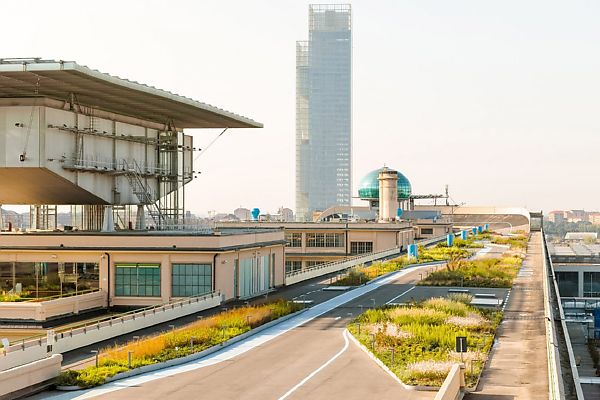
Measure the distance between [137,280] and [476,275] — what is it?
2859 centimetres

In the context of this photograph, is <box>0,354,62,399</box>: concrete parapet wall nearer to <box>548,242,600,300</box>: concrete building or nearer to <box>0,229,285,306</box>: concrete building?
<box>0,229,285,306</box>: concrete building

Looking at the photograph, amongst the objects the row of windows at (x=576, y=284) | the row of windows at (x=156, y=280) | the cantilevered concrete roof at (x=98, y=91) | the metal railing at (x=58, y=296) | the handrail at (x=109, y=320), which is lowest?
the row of windows at (x=576, y=284)

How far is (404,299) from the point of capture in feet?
159

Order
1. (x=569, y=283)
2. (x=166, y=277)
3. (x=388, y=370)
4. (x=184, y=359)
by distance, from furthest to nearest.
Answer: (x=569, y=283) → (x=166, y=277) → (x=184, y=359) → (x=388, y=370)

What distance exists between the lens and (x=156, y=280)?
4369 centimetres

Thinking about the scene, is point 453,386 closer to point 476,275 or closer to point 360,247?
point 476,275

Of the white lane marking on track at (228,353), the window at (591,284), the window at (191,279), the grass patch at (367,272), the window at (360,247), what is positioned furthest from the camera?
the window at (360,247)

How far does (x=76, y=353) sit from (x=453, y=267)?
4316 centimetres

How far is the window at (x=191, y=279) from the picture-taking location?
43.8m

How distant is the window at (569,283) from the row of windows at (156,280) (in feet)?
239

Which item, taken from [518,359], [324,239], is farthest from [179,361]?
[324,239]

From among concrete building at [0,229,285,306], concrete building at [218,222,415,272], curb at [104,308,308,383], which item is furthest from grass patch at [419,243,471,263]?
curb at [104,308,308,383]

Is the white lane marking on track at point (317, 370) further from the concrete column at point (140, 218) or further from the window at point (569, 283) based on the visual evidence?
the window at point (569, 283)

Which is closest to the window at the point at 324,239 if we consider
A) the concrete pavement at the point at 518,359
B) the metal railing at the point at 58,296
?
the concrete pavement at the point at 518,359
